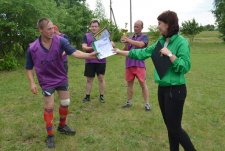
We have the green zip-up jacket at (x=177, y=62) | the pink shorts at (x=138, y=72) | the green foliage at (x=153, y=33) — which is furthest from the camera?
the green foliage at (x=153, y=33)

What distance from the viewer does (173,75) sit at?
13.6ft

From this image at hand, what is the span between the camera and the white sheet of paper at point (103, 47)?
533 cm

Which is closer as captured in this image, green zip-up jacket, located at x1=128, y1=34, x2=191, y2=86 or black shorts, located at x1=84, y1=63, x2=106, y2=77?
green zip-up jacket, located at x1=128, y1=34, x2=191, y2=86

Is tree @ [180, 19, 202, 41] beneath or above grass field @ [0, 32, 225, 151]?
above

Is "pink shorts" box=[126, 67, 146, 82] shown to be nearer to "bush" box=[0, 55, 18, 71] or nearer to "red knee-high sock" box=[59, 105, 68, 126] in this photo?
"red knee-high sock" box=[59, 105, 68, 126]

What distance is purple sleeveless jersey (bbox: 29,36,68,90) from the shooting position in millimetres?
5102

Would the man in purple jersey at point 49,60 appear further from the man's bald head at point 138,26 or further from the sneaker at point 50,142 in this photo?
the man's bald head at point 138,26

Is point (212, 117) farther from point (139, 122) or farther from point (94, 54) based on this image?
point (94, 54)

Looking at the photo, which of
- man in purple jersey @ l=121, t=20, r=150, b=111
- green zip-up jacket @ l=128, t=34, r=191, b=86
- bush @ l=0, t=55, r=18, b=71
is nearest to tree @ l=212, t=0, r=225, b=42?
bush @ l=0, t=55, r=18, b=71

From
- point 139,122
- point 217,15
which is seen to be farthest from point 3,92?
point 217,15

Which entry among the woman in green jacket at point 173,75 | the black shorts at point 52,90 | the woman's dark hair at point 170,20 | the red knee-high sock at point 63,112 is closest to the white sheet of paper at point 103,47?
the black shorts at point 52,90

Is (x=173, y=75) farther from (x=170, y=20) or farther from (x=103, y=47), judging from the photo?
Answer: (x=103, y=47)

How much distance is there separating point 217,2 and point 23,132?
53.6 m

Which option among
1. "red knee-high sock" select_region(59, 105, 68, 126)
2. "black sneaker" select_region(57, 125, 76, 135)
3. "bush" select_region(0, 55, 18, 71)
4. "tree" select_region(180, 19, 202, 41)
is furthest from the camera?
"tree" select_region(180, 19, 202, 41)
